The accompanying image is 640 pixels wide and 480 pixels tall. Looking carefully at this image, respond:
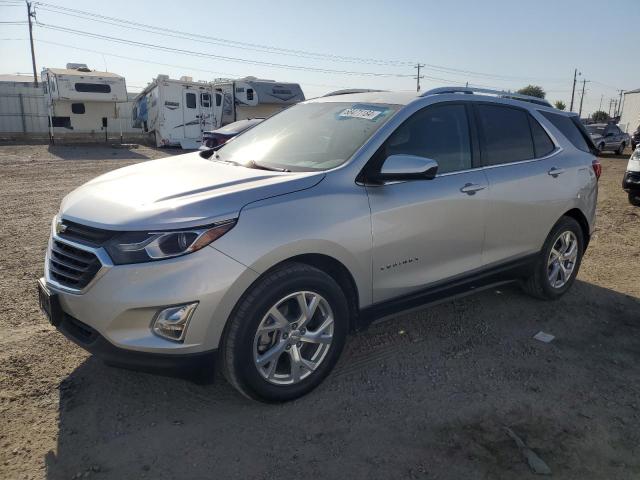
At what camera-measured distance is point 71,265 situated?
2859 mm

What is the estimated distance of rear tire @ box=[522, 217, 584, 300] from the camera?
479cm

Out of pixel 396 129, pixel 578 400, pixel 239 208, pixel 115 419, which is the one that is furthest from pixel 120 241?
pixel 578 400

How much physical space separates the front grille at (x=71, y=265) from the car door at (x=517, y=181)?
2821 mm

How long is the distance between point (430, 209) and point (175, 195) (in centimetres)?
169

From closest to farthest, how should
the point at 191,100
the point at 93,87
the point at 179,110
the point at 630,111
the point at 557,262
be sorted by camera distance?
the point at 557,262 → the point at 93,87 → the point at 179,110 → the point at 191,100 → the point at 630,111

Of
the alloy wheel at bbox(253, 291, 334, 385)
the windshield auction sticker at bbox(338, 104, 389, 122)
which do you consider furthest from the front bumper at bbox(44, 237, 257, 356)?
the windshield auction sticker at bbox(338, 104, 389, 122)

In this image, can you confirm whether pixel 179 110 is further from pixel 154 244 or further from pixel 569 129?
pixel 154 244

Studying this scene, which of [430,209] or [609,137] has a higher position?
[430,209]

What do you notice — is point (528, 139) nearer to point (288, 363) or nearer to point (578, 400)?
point (578, 400)

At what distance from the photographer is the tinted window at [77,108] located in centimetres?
2181

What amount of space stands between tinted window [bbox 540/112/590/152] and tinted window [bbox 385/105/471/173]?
135 centimetres

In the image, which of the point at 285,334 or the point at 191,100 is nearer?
the point at 285,334

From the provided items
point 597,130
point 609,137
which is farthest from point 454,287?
point 597,130

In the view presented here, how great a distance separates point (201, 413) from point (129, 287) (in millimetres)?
940
